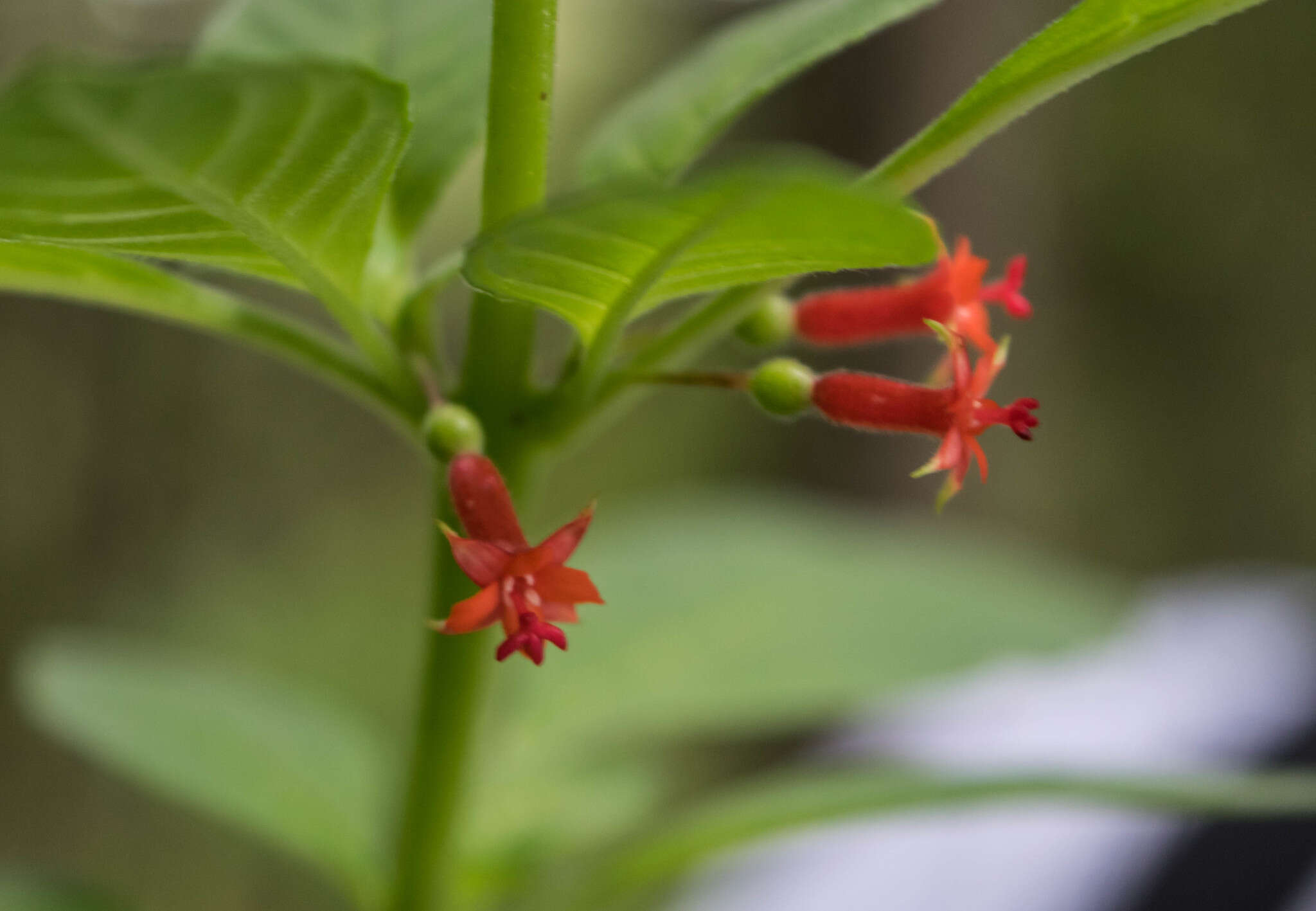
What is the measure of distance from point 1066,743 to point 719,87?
1227 millimetres

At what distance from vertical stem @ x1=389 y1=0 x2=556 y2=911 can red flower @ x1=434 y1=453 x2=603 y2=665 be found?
6cm

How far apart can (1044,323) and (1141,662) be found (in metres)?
1.40

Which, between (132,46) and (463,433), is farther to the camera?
(132,46)

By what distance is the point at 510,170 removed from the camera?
47cm

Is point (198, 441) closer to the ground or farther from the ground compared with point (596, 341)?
closer to the ground

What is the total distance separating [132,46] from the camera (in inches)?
176

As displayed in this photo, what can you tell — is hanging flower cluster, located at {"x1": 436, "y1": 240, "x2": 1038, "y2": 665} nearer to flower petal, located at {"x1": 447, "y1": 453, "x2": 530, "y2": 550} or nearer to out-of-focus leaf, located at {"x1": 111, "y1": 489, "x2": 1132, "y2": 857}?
flower petal, located at {"x1": 447, "y1": 453, "x2": 530, "y2": 550}

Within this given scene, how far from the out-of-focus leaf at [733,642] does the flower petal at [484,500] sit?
0.44 metres

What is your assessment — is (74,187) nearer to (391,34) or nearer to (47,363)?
(391,34)

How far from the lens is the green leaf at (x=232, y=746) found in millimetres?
807

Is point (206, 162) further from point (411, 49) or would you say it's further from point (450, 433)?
point (411, 49)

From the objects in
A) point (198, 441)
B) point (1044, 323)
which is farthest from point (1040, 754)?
point (198, 441)

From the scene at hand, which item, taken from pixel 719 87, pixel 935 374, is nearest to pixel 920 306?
pixel 935 374

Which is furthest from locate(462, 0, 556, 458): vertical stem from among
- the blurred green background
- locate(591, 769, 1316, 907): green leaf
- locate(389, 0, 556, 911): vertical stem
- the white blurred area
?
the blurred green background
